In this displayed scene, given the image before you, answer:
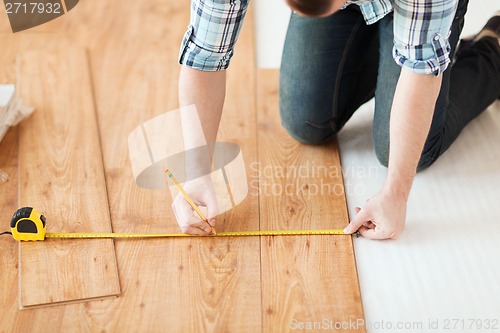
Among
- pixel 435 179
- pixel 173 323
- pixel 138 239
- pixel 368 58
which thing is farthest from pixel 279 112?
pixel 173 323

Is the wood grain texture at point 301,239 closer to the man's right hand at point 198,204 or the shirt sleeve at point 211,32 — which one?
the man's right hand at point 198,204

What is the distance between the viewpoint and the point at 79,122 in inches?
90.9

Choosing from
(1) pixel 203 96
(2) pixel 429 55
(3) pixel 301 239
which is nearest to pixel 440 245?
(3) pixel 301 239

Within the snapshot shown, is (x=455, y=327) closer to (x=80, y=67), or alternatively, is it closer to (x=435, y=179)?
(x=435, y=179)

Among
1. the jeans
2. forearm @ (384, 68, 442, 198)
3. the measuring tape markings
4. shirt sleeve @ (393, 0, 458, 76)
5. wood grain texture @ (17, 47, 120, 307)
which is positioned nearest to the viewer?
shirt sleeve @ (393, 0, 458, 76)

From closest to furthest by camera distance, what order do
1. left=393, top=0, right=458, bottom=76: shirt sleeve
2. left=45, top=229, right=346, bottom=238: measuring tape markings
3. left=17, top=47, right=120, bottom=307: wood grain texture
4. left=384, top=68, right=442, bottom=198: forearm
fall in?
left=393, top=0, right=458, bottom=76: shirt sleeve
left=384, top=68, right=442, bottom=198: forearm
left=17, top=47, right=120, bottom=307: wood grain texture
left=45, top=229, right=346, bottom=238: measuring tape markings

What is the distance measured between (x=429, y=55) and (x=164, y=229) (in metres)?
0.89

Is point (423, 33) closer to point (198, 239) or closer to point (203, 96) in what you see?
point (203, 96)

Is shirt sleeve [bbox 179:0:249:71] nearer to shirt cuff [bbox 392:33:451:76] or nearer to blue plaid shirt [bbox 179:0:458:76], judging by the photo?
blue plaid shirt [bbox 179:0:458:76]

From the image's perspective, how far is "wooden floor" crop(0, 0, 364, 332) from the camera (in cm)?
167

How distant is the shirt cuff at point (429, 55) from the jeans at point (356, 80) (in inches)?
12.1

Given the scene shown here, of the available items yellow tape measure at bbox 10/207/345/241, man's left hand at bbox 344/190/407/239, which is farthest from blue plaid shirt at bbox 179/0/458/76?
yellow tape measure at bbox 10/207/345/241

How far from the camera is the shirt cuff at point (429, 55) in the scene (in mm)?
1598

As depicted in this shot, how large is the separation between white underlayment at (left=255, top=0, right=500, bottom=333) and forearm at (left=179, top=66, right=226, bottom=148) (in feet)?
1.65
